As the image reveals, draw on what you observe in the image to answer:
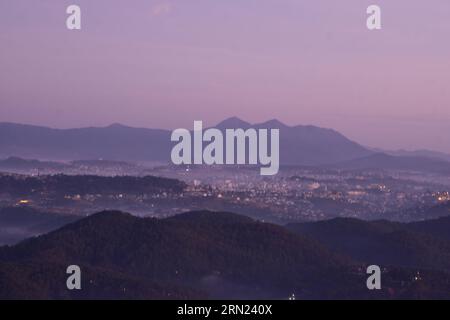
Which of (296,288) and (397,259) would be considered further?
(397,259)

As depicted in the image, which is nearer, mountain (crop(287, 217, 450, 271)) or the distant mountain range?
the distant mountain range

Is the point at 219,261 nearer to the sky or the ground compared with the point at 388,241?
nearer to the ground

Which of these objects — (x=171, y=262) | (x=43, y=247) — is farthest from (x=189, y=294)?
(x=43, y=247)

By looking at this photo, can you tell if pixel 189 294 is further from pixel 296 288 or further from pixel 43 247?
pixel 43 247

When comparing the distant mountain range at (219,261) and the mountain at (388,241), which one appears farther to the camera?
the mountain at (388,241)
